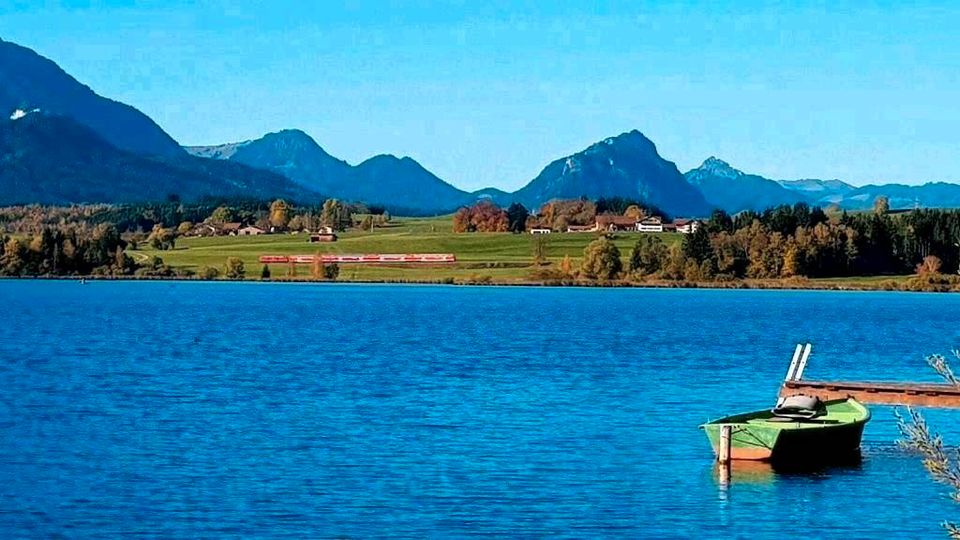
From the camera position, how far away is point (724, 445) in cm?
4481

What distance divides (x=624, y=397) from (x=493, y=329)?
5966cm

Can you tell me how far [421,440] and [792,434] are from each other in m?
12.2

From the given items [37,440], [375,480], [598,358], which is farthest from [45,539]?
[598,358]

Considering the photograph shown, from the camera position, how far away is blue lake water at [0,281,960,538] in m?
37.1

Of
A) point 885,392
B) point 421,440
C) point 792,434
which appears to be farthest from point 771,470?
point 421,440

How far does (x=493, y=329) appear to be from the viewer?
124500 mm

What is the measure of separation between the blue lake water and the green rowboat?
3.95ft

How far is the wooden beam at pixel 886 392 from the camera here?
164ft

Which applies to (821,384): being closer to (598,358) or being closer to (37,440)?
(37,440)

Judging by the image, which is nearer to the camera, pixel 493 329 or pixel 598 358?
pixel 598 358

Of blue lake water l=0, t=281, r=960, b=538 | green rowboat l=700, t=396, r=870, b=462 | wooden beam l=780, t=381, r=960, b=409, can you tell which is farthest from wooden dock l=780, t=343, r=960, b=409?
green rowboat l=700, t=396, r=870, b=462

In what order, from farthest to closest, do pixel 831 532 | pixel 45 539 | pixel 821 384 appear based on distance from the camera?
pixel 821 384 < pixel 831 532 < pixel 45 539

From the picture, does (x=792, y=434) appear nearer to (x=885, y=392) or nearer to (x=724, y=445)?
(x=724, y=445)

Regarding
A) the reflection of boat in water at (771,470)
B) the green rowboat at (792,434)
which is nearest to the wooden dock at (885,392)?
the green rowboat at (792,434)
